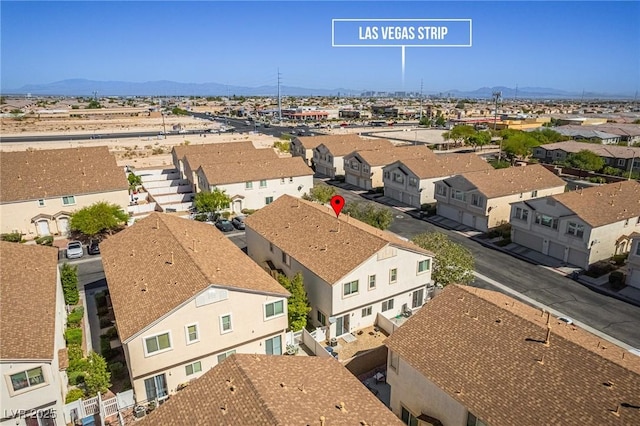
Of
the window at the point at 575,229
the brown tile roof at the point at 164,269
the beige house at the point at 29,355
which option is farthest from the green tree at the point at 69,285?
the window at the point at 575,229

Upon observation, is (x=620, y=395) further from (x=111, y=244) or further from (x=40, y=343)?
(x=111, y=244)

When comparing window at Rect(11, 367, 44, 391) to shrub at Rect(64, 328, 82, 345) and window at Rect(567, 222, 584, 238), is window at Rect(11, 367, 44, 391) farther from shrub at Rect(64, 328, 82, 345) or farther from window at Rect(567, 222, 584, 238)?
window at Rect(567, 222, 584, 238)

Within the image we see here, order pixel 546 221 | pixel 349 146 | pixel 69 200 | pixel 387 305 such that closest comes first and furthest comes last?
pixel 387 305, pixel 546 221, pixel 69 200, pixel 349 146

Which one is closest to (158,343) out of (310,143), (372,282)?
(372,282)

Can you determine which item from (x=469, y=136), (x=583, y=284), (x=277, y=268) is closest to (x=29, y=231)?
(x=277, y=268)

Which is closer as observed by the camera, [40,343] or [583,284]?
[40,343]

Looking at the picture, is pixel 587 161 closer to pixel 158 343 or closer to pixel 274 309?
pixel 274 309
